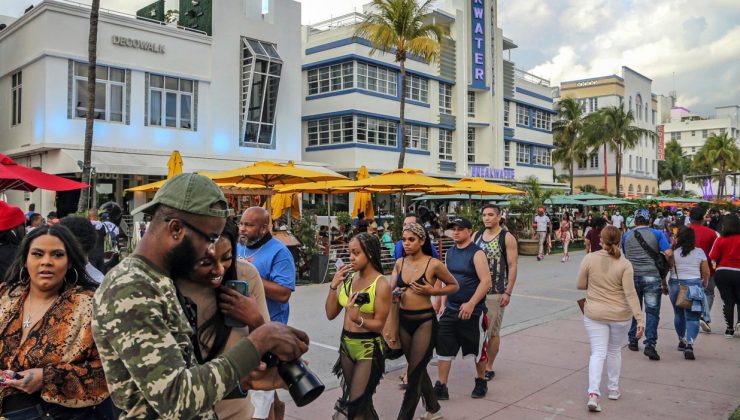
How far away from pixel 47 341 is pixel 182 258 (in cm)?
133

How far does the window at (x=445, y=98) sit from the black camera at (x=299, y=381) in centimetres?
3647

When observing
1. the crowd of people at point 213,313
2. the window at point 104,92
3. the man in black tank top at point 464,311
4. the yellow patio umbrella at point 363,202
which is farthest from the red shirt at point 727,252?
the window at point 104,92

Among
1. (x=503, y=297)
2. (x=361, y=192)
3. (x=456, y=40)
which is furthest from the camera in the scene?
(x=456, y=40)

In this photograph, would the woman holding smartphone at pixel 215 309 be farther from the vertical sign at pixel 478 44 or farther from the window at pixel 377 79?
the vertical sign at pixel 478 44

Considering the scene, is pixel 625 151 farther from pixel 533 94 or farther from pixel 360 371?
pixel 360 371

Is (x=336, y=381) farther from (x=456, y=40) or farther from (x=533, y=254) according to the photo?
(x=456, y=40)

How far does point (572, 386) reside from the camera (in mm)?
6297

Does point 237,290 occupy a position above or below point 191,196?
below

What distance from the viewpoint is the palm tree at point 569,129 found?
182 feet

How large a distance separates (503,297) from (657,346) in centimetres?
314

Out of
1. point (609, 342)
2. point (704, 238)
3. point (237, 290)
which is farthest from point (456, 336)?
point (704, 238)

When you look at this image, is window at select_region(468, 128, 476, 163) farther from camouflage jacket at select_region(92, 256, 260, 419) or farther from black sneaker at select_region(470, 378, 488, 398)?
camouflage jacket at select_region(92, 256, 260, 419)

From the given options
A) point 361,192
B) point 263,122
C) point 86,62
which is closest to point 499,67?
point 263,122

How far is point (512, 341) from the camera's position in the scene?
8.38m
